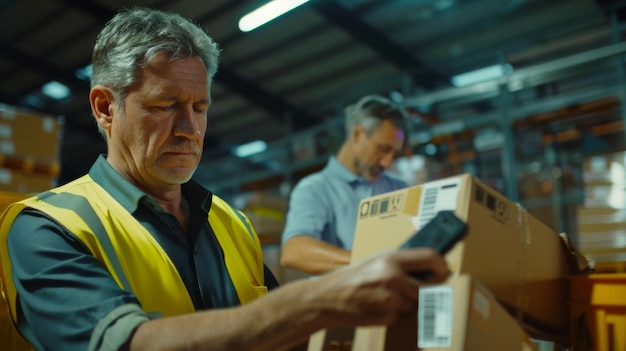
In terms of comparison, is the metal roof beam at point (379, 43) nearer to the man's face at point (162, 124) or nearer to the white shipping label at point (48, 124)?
the white shipping label at point (48, 124)

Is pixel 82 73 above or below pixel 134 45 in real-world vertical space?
above

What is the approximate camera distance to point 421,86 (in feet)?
27.5

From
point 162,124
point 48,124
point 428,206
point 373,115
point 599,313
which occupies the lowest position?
point 599,313

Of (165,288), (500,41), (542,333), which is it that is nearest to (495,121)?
(500,41)

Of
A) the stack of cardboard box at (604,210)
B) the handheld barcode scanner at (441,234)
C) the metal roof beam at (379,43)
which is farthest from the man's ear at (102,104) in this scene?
the metal roof beam at (379,43)

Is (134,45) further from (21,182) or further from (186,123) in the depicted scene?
(21,182)

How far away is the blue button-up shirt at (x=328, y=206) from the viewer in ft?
9.06

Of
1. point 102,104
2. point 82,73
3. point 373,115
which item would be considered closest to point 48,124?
point 373,115

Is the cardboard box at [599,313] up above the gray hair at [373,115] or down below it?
below

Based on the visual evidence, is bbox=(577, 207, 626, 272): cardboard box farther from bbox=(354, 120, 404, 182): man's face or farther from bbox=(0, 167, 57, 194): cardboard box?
bbox=(0, 167, 57, 194): cardboard box

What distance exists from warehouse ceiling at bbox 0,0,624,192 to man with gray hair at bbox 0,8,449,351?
4.83 m

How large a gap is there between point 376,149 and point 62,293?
2.28 metres

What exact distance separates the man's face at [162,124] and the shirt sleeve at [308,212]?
1.23 metres

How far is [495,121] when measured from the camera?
5.95m
